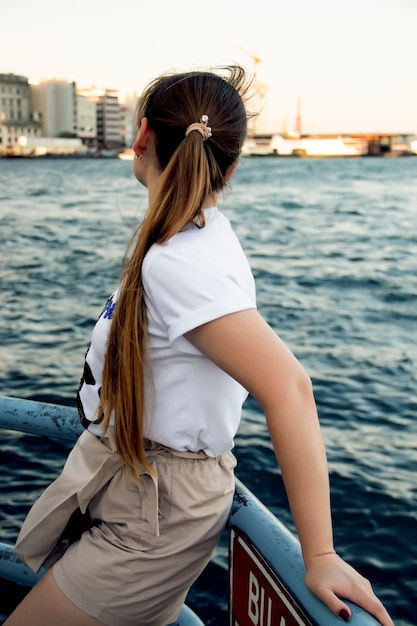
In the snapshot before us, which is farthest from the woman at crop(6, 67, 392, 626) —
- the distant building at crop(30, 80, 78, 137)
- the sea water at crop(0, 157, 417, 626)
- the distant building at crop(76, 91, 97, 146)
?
the distant building at crop(30, 80, 78, 137)

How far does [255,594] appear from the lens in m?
1.50

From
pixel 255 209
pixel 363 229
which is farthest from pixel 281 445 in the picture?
pixel 255 209

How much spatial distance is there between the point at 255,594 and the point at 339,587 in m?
0.33

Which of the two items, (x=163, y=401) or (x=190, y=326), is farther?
(x=163, y=401)

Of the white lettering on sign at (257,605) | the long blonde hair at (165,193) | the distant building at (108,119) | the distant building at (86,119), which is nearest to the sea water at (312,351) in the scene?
the long blonde hair at (165,193)

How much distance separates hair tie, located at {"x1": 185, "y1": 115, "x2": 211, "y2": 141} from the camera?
1.50 meters

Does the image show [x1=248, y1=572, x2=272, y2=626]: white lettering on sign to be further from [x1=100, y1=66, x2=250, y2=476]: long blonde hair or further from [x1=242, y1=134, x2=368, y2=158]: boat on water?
[x1=242, y1=134, x2=368, y2=158]: boat on water

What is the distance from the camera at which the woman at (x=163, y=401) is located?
1391 millimetres

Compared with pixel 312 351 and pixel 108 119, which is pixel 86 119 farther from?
pixel 312 351

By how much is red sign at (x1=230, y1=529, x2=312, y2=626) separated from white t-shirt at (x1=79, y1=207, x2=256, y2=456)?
22 cm

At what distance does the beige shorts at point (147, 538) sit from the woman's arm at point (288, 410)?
26 cm

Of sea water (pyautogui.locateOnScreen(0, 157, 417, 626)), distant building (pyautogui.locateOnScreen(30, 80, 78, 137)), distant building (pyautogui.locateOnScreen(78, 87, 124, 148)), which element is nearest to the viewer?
sea water (pyautogui.locateOnScreen(0, 157, 417, 626))

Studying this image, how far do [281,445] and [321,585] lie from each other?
0.24 m

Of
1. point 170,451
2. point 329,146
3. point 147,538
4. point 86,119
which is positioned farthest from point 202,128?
point 86,119
